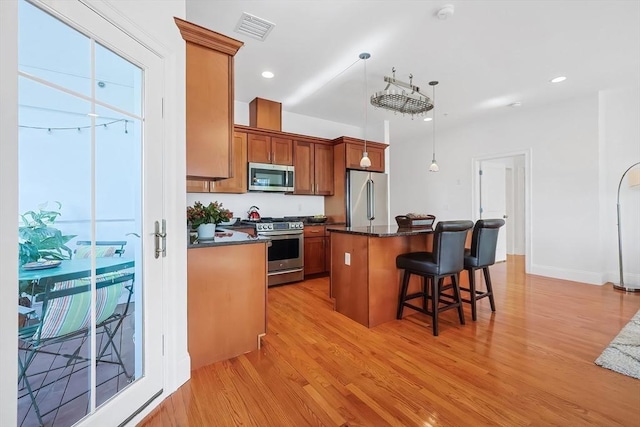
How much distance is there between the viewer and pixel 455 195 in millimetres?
5820

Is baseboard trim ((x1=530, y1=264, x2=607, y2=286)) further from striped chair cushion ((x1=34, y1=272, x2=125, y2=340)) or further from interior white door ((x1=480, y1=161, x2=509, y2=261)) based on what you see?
striped chair cushion ((x1=34, y1=272, x2=125, y2=340))

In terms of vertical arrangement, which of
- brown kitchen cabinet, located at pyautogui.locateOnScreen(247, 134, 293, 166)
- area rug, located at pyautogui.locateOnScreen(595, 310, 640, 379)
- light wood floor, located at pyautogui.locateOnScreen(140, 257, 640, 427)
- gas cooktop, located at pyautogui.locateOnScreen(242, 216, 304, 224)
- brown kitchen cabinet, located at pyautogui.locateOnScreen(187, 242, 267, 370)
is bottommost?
light wood floor, located at pyautogui.locateOnScreen(140, 257, 640, 427)

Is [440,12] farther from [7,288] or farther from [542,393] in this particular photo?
[7,288]

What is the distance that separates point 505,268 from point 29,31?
630 cm

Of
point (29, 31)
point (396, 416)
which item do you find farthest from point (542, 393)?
point (29, 31)

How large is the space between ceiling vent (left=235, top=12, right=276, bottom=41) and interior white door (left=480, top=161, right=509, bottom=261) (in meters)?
4.65

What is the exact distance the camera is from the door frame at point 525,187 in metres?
4.74

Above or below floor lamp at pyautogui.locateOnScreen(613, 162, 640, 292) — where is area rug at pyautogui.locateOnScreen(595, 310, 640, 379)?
below

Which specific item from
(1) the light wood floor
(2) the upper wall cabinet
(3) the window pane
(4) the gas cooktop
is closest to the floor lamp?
(1) the light wood floor

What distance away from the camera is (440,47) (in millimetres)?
2908

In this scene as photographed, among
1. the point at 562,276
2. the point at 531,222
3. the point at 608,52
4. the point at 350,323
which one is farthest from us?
the point at 531,222

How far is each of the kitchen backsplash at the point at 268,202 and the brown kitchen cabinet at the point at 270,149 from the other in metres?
0.61

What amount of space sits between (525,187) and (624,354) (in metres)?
3.33

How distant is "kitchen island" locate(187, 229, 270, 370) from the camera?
1.94 metres
